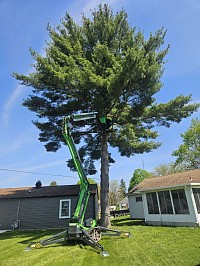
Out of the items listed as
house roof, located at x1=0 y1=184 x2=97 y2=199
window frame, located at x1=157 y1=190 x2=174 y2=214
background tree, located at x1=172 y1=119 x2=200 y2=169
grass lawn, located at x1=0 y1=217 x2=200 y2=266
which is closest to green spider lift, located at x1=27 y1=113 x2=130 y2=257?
grass lawn, located at x1=0 y1=217 x2=200 y2=266

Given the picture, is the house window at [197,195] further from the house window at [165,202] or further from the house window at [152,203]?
the house window at [152,203]

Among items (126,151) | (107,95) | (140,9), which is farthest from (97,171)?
(140,9)

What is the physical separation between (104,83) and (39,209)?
11.0 metres

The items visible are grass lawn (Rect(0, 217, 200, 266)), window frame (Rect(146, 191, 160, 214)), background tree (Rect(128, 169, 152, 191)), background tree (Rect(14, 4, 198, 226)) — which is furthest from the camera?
background tree (Rect(128, 169, 152, 191))

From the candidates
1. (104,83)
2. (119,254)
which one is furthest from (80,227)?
(104,83)

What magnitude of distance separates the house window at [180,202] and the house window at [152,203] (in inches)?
61.6

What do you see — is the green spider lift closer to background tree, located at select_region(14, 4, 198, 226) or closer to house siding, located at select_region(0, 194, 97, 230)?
background tree, located at select_region(14, 4, 198, 226)

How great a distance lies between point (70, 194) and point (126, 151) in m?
5.57

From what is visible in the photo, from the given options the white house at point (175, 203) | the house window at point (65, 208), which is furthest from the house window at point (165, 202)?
the house window at point (65, 208)

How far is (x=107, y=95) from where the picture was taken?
11594 millimetres

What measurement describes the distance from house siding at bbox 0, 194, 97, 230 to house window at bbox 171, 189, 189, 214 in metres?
6.13

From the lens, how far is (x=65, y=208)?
15.1 m

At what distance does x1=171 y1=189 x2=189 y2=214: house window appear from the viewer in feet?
38.0

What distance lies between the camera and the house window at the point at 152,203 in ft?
44.1
